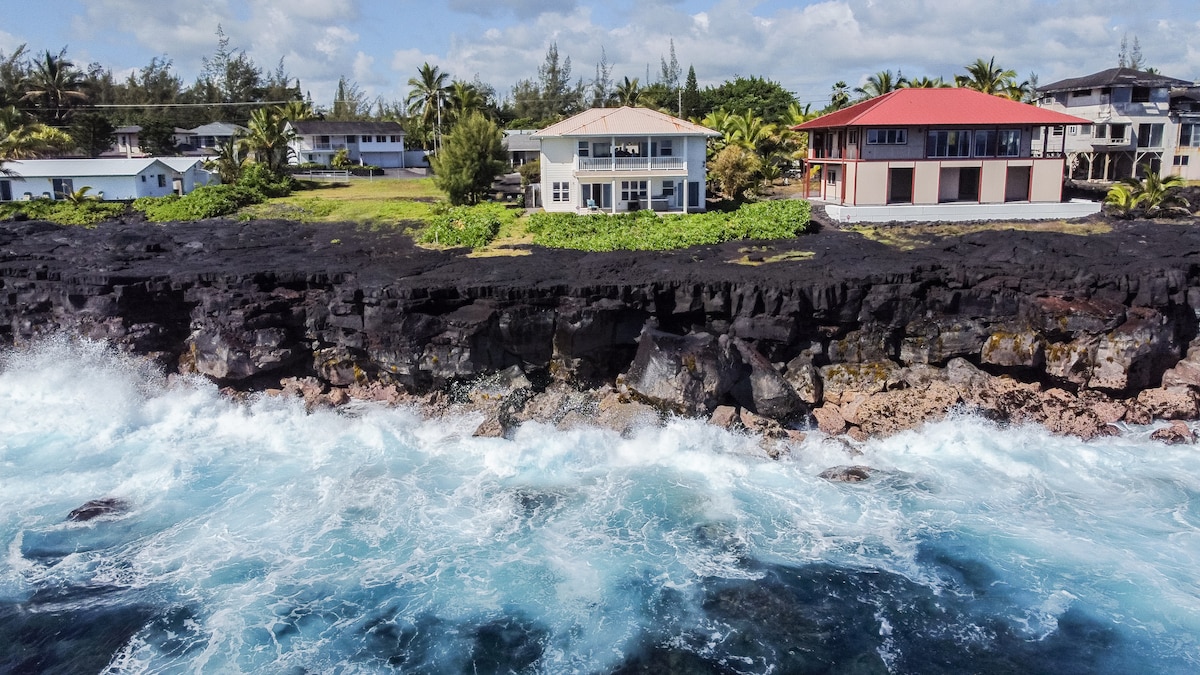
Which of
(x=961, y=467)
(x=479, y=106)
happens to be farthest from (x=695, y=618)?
(x=479, y=106)

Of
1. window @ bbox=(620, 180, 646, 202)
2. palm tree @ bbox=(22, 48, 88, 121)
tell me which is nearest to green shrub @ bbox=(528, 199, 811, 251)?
window @ bbox=(620, 180, 646, 202)

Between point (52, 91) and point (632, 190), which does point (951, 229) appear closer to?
point (632, 190)

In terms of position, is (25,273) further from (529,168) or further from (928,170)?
(928,170)

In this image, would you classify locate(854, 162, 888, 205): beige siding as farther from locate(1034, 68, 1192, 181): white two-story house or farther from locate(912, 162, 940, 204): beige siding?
locate(1034, 68, 1192, 181): white two-story house

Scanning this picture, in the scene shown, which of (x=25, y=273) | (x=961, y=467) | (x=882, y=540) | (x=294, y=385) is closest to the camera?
(x=882, y=540)

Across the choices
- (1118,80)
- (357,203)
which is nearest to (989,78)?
(1118,80)

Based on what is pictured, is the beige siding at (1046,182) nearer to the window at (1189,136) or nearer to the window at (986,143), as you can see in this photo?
the window at (986,143)

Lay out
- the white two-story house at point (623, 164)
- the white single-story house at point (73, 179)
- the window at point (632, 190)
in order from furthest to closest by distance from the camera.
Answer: the white single-story house at point (73, 179) → the window at point (632, 190) → the white two-story house at point (623, 164)

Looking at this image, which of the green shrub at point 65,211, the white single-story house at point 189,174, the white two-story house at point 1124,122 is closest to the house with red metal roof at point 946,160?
the white two-story house at point 1124,122
